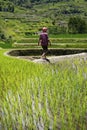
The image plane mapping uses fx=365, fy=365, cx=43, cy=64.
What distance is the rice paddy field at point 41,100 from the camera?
630 centimetres

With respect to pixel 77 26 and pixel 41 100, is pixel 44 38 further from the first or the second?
pixel 77 26

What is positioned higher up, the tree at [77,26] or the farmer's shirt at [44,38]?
the farmer's shirt at [44,38]

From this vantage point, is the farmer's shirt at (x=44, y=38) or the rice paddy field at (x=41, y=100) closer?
the rice paddy field at (x=41, y=100)

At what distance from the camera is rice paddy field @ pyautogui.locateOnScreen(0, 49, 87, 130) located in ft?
20.7

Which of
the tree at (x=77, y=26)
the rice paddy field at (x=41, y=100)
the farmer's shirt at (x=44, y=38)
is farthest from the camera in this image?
the tree at (x=77, y=26)

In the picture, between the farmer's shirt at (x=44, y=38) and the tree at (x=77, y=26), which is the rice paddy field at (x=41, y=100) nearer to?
the farmer's shirt at (x=44, y=38)

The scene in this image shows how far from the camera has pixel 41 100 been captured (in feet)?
25.1

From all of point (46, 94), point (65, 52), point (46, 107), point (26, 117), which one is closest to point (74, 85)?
point (46, 94)

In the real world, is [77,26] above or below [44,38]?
below

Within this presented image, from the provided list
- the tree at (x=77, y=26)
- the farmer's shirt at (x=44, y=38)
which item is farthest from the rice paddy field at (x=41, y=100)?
the tree at (x=77, y=26)

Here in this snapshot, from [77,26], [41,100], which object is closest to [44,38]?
[41,100]

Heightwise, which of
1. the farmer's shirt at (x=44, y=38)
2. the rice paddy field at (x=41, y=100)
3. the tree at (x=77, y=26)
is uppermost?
the rice paddy field at (x=41, y=100)

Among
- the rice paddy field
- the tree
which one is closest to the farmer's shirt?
the rice paddy field

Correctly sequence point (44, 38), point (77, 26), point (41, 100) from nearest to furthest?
point (41, 100) → point (44, 38) → point (77, 26)
